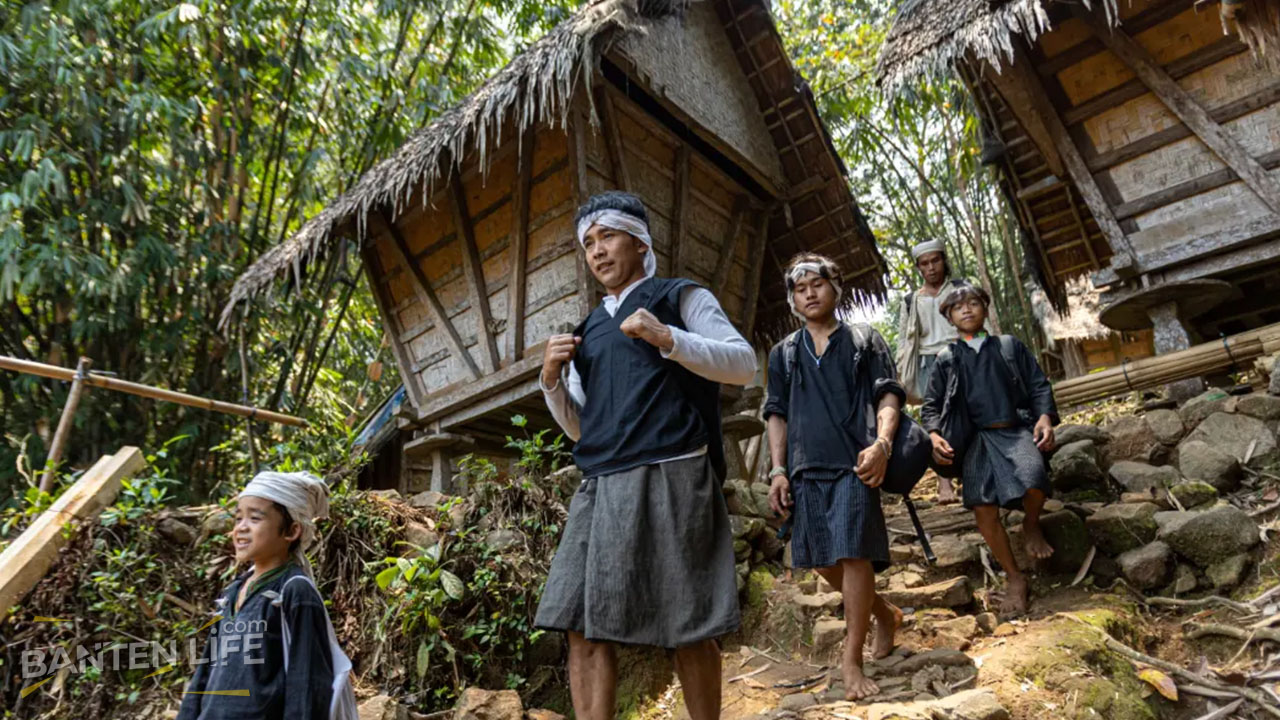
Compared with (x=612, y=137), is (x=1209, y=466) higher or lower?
lower

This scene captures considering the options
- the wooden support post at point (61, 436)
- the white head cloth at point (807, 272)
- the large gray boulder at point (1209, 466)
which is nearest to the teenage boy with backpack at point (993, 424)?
the white head cloth at point (807, 272)

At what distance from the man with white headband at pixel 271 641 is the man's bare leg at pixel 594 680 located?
1.98 feet

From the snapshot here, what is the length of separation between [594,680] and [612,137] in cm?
443

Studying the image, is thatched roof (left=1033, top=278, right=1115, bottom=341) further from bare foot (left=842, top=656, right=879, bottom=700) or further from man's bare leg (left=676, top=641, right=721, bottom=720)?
man's bare leg (left=676, top=641, right=721, bottom=720)

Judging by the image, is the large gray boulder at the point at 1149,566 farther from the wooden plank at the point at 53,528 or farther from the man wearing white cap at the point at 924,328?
the wooden plank at the point at 53,528

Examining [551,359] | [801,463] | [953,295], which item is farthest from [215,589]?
[953,295]

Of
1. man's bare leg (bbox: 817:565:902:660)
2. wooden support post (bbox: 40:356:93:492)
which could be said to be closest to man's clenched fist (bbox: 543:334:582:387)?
man's bare leg (bbox: 817:565:902:660)

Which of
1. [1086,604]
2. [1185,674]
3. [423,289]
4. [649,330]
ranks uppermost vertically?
[423,289]

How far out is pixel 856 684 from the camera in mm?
2609

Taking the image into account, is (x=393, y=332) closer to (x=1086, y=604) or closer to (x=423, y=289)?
(x=423, y=289)

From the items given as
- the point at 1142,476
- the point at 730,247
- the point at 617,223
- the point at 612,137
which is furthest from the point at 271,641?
the point at 730,247

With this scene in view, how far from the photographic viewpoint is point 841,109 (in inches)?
427

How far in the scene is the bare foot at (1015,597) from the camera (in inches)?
130

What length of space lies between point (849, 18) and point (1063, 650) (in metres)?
11.3
